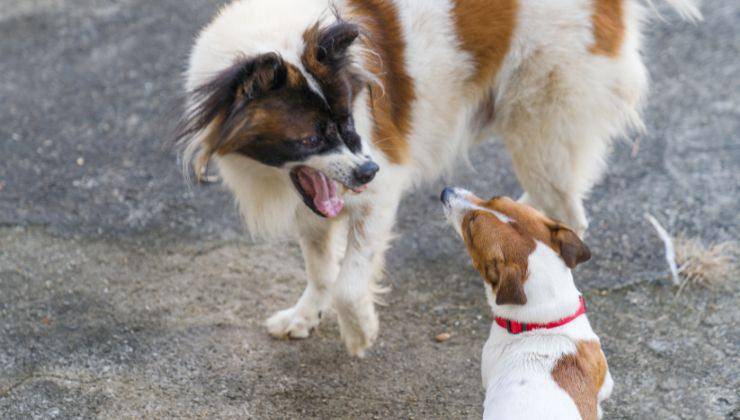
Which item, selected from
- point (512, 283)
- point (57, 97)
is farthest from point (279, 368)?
point (57, 97)

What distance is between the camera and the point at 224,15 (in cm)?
365

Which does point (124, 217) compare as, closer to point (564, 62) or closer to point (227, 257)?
point (227, 257)

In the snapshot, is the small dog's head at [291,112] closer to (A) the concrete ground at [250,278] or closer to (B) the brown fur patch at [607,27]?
(A) the concrete ground at [250,278]

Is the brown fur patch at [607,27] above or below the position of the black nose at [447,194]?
above

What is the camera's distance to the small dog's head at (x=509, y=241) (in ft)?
10.1

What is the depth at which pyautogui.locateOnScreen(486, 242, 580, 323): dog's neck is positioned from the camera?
3115 millimetres

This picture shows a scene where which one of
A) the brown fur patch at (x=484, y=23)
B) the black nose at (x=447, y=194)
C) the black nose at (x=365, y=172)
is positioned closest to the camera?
the black nose at (x=365, y=172)

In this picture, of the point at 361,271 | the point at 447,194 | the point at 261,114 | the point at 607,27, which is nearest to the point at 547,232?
the point at 447,194

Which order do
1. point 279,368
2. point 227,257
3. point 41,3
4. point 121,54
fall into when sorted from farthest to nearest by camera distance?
point 41,3 → point 121,54 → point 227,257 → point 279,368

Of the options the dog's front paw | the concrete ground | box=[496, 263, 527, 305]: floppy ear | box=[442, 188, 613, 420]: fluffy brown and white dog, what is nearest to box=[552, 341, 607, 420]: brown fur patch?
box=[442, 188, 613, 420]: fluffy brown and white dog

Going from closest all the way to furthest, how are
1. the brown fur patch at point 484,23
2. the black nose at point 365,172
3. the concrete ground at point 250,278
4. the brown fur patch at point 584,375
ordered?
1. the brown fur patch at point 584,375
2. the black nose at point 365,172
3. the concrete ground at point 250,278
4. the brown fur patch at point 484,23

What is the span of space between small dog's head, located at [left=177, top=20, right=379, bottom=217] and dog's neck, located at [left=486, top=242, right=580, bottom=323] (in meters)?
0.79

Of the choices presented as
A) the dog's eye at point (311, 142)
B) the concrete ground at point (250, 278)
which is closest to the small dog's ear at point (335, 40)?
the dog's eye at point (311, 142)

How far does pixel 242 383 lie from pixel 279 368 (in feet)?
0.68
